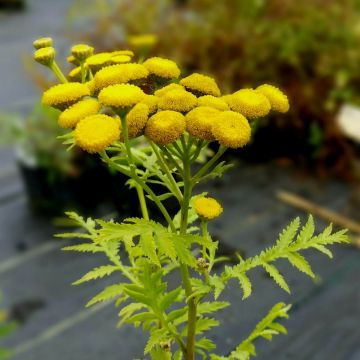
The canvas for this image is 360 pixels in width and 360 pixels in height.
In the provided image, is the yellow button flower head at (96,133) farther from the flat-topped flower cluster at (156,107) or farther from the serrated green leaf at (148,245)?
the serrated green leaf at (148,245)

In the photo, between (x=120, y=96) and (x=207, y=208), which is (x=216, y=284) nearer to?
(x=207, y=208)

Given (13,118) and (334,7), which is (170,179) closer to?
(13,118)

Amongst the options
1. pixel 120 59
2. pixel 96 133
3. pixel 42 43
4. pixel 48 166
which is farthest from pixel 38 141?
pixel 96 133

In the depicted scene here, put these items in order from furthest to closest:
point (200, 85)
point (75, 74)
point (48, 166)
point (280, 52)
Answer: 1. point (280, 52)
2. point (48, 166)
3. point (75, 74)
4. point (200, 85)

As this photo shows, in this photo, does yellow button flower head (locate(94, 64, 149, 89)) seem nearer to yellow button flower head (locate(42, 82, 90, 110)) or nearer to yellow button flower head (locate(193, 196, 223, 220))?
yellow button flower head (locate(42, 82, 90, 110))

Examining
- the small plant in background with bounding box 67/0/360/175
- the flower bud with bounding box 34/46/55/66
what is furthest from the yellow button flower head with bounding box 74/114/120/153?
the small plant in background with bounding box 67/0/360/175

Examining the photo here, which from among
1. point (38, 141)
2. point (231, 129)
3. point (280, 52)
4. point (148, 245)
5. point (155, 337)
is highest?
point (231, 129)

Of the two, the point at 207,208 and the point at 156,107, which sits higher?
the point at 156,107
